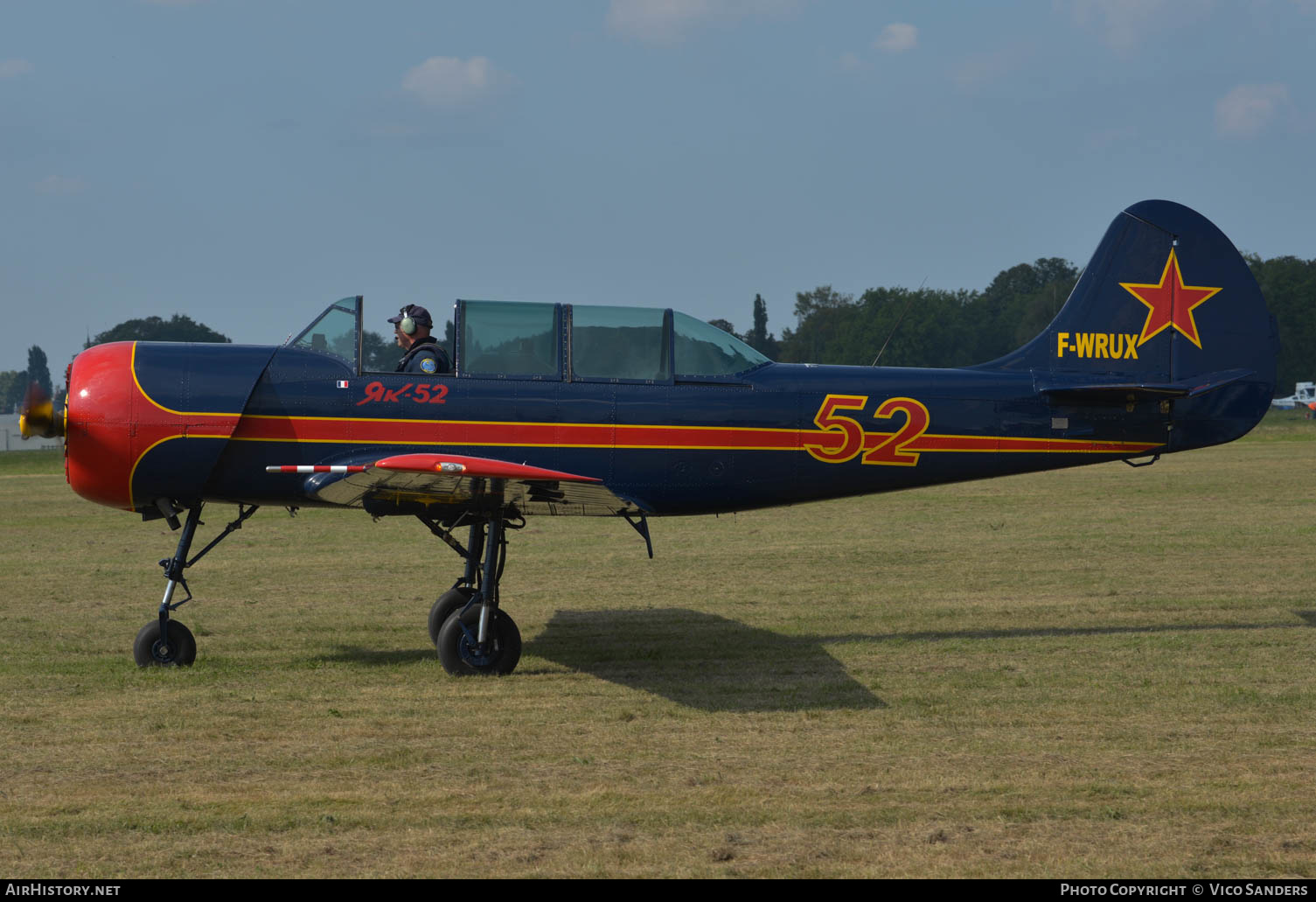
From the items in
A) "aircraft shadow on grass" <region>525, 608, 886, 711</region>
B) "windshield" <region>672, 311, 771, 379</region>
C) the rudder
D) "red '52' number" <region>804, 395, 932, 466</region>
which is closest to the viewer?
"aircraft shadow on grass" <region>525, 608, 886, 711</region>

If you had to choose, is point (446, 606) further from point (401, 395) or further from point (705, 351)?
point (705, 351)

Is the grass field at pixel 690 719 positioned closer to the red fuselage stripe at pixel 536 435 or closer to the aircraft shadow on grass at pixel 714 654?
the aircraft shadow on grass at pixel 714 654

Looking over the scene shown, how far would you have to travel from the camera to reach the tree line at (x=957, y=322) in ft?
173

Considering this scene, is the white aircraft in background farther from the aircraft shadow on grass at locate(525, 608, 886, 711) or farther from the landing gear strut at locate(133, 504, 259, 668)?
the landing gear strut at locate(133, 504, 259, 668)

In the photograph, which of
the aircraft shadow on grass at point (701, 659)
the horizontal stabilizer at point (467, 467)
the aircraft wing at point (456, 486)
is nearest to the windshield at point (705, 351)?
the aircraft wing at point (456, 486)

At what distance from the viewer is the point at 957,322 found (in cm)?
6525

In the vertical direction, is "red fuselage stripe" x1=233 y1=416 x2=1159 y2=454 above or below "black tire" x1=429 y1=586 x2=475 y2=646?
above

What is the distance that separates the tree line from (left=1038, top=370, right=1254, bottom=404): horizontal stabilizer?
98.6 feet

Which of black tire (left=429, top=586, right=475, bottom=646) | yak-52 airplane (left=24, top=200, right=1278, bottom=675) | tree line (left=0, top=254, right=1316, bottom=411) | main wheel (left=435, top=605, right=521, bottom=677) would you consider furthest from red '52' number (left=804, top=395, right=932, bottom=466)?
tree line (left=0, top=254, right=1316, bottom=411)

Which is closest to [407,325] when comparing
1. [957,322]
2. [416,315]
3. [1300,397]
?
[416,315]

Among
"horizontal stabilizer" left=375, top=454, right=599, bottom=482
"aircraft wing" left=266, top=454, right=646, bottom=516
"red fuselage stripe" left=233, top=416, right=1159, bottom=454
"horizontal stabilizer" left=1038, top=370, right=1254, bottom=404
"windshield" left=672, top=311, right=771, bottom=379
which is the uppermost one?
"windshield" left=672, top=311, right=771, bottom=379

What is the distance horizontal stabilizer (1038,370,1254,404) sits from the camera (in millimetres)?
9711

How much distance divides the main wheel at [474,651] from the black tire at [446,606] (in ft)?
3.82
